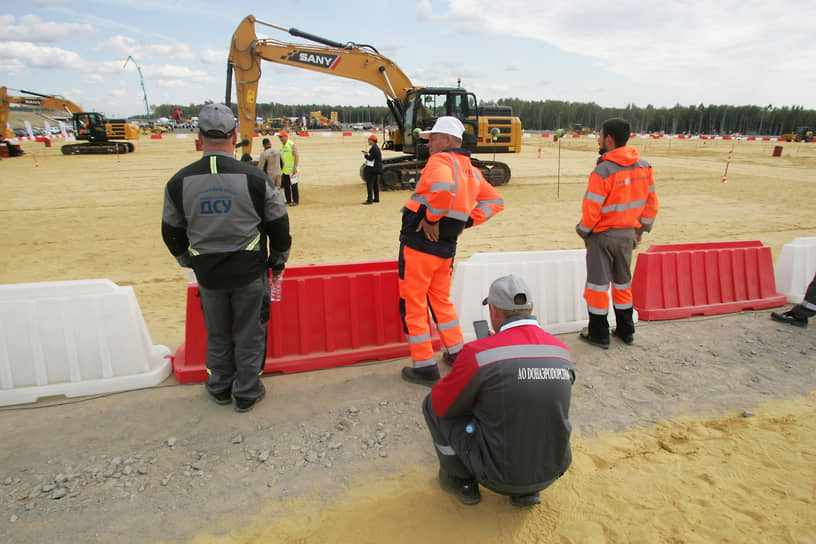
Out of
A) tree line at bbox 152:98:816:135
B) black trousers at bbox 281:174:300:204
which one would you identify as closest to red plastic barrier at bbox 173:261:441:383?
black trousers at bbox 281:174:300:204

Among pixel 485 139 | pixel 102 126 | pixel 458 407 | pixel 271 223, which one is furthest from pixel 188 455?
pixel 102 126

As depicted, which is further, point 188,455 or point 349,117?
point 349,117

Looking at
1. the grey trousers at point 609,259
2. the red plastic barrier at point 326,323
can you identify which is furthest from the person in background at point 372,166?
the grey trousers at point 609,259

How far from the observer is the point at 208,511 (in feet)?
8.59

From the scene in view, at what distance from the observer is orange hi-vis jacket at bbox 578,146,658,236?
414 centimetres

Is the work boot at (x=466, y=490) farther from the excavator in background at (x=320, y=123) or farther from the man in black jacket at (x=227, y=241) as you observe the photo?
the excavator in background at (x=320, y=123)

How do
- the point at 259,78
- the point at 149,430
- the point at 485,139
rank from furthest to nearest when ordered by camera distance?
1. the point at 485,139
2. the point at 259,78
3. the point at 149,430

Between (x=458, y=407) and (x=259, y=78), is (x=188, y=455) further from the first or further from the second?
(x=259, y=78)

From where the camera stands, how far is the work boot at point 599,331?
4539 mm

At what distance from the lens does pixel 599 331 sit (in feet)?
15.0

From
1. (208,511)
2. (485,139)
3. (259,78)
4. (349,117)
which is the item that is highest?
(349,117)

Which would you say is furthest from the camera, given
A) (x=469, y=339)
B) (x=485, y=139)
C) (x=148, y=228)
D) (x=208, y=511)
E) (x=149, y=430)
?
(x=485, y=139)

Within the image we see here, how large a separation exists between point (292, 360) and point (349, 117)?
415ft

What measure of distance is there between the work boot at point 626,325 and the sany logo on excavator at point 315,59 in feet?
36.4
